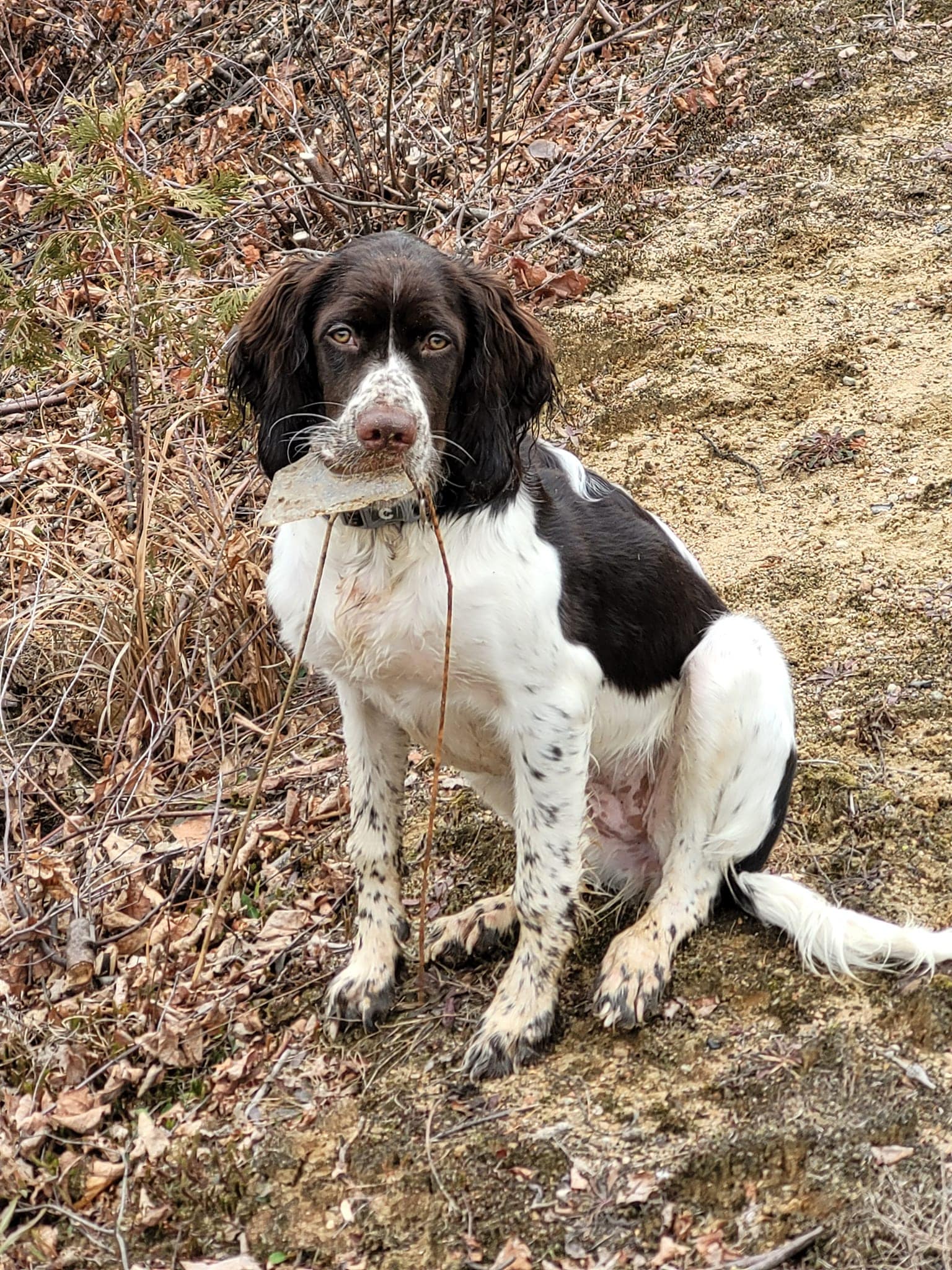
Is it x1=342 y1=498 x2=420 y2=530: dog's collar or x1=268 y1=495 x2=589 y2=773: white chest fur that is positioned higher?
x1=342 y1=498 x2=420 y2=530: dog's collar

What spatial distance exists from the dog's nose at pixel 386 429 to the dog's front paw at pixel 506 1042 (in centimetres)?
134

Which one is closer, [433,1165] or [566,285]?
[433,1165]

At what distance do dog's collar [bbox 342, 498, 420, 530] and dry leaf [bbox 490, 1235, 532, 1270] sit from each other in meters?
1.48

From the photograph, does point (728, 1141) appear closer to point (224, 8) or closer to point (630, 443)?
point (630, 443)

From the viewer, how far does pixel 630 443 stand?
18.2 ft

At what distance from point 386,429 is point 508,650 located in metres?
0.63

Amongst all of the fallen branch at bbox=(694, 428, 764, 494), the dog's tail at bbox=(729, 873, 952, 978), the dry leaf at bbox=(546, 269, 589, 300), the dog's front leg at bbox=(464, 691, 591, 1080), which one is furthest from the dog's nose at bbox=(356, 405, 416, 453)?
the dry leaf at bbox=(546, 269, 589, 300)

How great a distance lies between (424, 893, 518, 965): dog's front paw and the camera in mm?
3459

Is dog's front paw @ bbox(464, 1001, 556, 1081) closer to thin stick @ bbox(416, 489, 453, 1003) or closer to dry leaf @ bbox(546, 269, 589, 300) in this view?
thin stick @ bbox(416, 489, 453, 1003)

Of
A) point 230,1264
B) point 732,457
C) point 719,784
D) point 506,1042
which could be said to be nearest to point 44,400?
point 732,457

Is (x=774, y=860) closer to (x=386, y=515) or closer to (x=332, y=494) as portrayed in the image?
(x=386, y=515)

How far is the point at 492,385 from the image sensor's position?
3.03 metres

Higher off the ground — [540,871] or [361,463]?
[361,463]

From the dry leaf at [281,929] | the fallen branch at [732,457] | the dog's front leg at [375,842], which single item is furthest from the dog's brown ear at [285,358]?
the fallen branch at [732,457]
